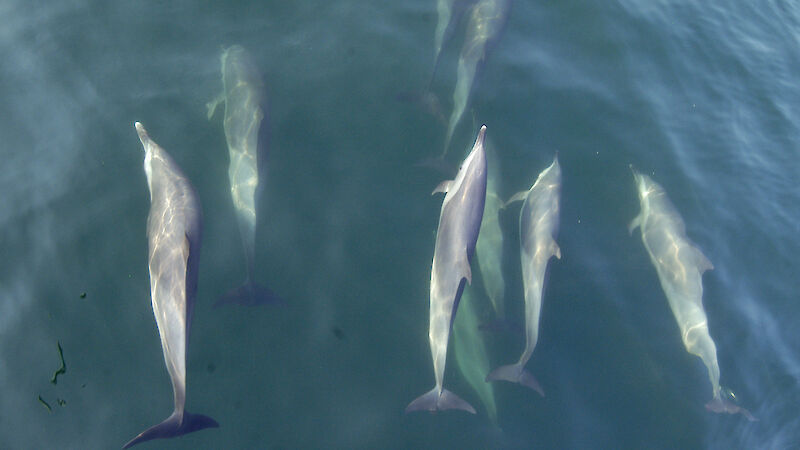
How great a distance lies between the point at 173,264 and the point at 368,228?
9.65 ft

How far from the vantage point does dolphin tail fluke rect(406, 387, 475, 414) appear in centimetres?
679

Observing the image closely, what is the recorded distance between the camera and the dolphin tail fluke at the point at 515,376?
7.30 meters

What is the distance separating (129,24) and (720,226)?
1183 cm

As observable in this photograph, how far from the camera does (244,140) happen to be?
342 inches

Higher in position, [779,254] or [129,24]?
[129,24]

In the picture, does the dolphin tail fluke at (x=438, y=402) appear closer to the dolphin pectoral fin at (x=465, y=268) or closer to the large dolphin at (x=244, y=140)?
the dolphin pectoral fin at (x=465, y=268)

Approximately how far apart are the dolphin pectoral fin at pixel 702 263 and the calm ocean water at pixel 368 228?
0.56 metres

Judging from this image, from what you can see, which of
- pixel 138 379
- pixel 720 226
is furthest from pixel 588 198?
pixel 138 379

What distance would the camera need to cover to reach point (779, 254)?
10.1m

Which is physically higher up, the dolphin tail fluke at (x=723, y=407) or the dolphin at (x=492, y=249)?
the dolphin at (x=492, y=249)

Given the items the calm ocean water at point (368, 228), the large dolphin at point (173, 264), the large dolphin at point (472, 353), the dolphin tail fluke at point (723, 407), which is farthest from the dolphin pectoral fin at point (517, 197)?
the large dolphin at point (173, 264)

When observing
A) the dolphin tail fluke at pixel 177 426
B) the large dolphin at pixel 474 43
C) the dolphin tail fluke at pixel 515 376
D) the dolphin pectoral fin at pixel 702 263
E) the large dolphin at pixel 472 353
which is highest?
the large dolphin at pixel 474 43

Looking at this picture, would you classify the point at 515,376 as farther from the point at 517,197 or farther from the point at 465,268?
the point at 517,197

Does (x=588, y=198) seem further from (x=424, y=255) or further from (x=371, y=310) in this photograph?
(x=371, y=310)
